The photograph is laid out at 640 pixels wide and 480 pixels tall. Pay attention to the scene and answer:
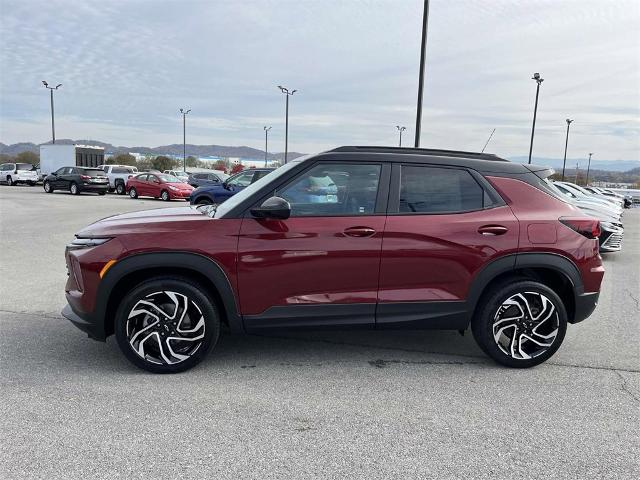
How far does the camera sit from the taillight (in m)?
3.97

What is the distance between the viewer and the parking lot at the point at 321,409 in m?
2.70

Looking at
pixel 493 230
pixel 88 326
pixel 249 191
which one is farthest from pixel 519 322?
pixel 88 326

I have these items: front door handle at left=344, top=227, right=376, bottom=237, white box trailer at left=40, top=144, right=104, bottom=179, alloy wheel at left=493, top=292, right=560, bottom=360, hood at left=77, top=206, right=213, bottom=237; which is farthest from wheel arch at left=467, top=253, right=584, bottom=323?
white box trailer at left=40, top=144, right=104, bottom=179

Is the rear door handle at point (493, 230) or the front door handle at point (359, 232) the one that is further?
the rear door handle at point (493, 230)

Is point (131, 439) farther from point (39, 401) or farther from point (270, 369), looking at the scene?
point (270, 369)

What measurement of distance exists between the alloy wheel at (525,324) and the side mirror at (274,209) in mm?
1866

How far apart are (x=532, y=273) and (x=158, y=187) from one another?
2395 centimetres

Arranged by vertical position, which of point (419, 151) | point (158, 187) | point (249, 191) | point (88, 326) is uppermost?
point (419, 151)

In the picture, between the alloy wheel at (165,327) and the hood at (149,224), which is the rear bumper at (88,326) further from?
the hood at (149,224)

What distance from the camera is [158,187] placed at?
25641 mm

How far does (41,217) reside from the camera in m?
15.0

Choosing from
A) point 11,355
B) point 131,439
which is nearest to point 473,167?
point 131,439

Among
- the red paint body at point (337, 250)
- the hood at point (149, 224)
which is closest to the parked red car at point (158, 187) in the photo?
the hood at point (149, 224)

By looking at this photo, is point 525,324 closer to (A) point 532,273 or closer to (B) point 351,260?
(A) point 532,273
